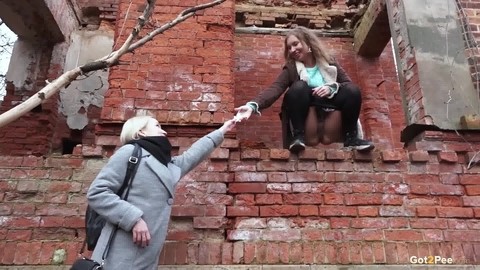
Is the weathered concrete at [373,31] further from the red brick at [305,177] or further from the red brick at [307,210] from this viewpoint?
the red brick at [307,210]

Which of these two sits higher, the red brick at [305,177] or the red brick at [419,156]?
the red brick at [419,156]

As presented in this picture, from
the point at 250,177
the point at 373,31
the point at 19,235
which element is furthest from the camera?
the point at 373,31

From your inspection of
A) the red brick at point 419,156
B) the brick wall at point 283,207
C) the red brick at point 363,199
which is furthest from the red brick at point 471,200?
the red brick at point 363,199

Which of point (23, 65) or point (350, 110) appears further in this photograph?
point (23, 65)

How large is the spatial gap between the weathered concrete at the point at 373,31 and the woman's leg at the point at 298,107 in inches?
97.0

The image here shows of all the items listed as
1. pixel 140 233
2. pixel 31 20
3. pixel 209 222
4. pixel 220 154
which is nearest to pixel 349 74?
pixel 220 154

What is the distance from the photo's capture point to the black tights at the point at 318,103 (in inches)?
120

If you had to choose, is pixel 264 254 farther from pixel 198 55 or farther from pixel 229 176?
pixel 198 55

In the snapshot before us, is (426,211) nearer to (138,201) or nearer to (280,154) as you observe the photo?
(280,154)

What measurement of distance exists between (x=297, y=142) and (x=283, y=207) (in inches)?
18.0

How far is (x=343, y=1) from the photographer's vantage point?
6.65 metres

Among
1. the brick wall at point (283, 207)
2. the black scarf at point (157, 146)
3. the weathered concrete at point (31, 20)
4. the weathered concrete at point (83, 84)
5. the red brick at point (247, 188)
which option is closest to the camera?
the black scarf at point (157, 146)

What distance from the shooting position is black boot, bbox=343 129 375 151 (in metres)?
3.04

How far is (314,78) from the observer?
10.6 ft
